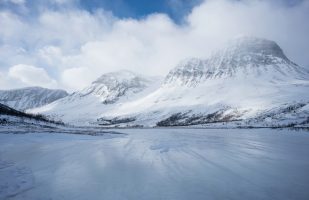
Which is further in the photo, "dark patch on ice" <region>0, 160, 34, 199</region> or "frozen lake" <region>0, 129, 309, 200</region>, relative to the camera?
"dark patch on ice" <region>0, 160, 34, 199</region>

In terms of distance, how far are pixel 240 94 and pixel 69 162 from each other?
173m

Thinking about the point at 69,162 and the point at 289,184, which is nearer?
the point at 289,184

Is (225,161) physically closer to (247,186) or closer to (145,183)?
(247,186)

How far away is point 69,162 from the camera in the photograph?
12445mm

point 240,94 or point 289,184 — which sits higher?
point 240,94

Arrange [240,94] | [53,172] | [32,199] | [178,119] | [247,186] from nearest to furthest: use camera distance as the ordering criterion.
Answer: [32,199] < [247,186] < [53,172] < [178,119] < [240,94]

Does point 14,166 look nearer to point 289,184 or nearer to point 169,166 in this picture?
point 169,166

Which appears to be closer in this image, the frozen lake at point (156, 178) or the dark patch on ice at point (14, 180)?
the frozen lake at point (156, 178)

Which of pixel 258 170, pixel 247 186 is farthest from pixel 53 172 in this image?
pixel 258 170

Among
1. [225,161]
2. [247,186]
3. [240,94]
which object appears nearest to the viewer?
[247,186]

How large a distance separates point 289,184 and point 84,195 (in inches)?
271

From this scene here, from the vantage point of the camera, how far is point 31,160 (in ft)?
41.7

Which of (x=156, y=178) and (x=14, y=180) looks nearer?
(x=14, y=180)

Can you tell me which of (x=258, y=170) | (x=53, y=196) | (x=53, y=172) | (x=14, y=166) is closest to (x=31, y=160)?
(x=14, y=166)
